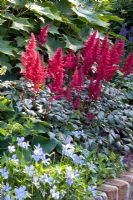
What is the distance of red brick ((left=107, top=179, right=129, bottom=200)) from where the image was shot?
3.09 m

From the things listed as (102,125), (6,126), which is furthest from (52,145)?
→ (102,125)

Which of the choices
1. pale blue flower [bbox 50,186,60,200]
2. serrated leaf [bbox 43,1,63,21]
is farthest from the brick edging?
serrated leaf [bbox 43,1,63,21]

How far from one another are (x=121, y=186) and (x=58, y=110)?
721 mm

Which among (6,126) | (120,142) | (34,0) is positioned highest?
(34,0)

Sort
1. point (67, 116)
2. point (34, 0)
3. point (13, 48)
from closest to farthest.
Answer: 1. point (67, 116)
2. point (13, 48)
3. point (34, 0)

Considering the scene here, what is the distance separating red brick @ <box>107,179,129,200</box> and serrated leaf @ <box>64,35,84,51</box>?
66.5 inches

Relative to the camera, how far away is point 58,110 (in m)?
3.43

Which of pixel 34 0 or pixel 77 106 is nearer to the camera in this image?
pixel 77 106

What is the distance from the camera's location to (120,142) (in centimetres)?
361

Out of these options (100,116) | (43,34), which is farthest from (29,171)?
(43,34)

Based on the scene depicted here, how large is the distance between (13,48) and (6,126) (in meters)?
1.20

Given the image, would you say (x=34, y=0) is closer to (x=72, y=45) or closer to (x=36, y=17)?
(x=36, y=17)

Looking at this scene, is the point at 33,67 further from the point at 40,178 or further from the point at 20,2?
the point at 20,2

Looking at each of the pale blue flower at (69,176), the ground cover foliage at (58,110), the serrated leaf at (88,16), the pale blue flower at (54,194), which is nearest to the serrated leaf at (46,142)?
the ground cover foliage at (58,110)
